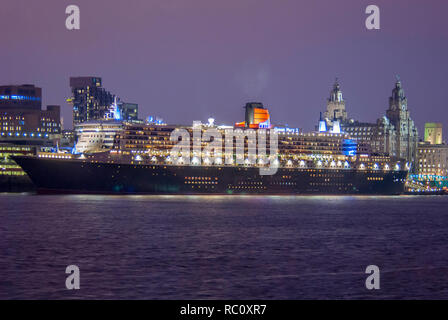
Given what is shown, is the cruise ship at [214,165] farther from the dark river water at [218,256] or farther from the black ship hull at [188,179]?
the dark river water at [218,256]

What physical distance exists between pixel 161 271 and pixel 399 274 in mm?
12602

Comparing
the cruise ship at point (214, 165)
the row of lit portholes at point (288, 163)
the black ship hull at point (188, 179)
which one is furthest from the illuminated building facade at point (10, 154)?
the row of lit portholes at point (288, 163)

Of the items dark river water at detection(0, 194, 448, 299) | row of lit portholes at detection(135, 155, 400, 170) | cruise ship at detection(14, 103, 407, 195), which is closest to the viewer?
dark river water at detection(0, 194, 448, 299)

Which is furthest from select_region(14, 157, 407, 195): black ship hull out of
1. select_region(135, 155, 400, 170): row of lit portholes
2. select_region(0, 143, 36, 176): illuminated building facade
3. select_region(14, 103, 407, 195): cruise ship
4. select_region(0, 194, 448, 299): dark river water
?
select_region(0, 143, 36, 176): illuminated building facade

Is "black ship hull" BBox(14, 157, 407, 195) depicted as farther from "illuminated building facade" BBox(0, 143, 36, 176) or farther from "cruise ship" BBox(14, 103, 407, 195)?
"illuminated building facade" BBox(0, 143, 36, 176)

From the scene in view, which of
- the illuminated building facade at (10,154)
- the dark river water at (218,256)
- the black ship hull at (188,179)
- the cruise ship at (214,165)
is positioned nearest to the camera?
the dark river water at (218,256)

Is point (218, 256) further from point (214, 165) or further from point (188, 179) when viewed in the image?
point (214, 165)

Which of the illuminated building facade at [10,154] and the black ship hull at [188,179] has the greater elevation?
the illuminated building facade at [10,154]

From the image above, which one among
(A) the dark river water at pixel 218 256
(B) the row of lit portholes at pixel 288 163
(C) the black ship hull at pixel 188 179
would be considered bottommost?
(A) the dark river water at pixel 218 256

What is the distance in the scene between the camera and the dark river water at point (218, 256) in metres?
34.0

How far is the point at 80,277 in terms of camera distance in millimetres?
36906

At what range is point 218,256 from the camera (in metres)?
45.0

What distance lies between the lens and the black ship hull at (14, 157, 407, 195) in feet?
363
